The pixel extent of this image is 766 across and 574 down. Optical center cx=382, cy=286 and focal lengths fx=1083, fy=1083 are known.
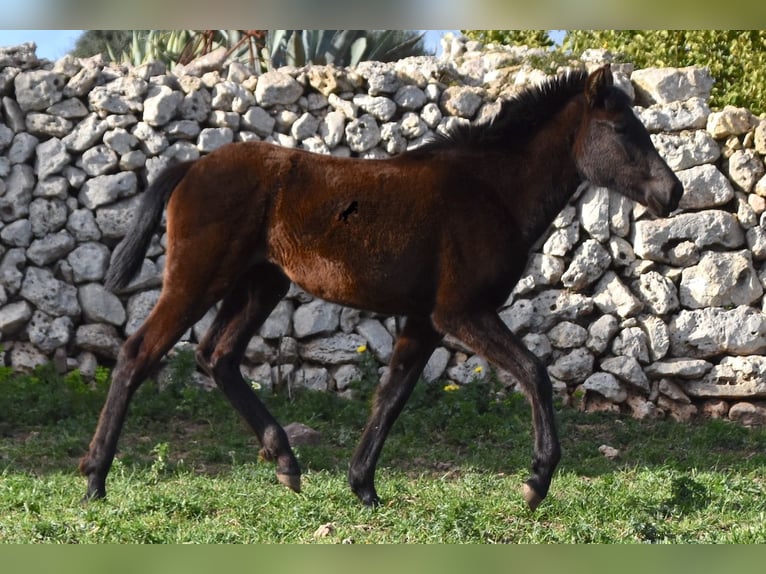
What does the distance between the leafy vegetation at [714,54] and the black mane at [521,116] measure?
13.9ft

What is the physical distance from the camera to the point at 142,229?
615 centimetres

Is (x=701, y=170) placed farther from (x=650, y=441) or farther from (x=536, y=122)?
(x=536, y=122)

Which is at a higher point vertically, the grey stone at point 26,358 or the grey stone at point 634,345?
the grey stone at point 634,345

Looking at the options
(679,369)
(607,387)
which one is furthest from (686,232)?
(607,387)

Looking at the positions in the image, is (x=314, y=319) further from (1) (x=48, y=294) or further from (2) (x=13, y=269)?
(2) (x=13, y=269)

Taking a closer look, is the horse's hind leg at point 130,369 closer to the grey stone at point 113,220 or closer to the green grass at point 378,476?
the green grass at point 378,476

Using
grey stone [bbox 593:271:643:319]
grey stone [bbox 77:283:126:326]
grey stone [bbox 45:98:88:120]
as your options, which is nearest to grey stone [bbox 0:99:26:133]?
grey stone [bbox 45:98:88:120]

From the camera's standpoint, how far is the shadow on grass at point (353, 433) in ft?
24.7

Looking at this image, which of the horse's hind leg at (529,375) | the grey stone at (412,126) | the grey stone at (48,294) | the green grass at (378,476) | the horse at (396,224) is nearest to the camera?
the green grass at (378,476)

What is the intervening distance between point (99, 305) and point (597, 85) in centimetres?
504

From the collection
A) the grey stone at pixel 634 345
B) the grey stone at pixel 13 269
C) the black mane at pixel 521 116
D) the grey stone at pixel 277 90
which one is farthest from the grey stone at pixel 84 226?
the grey stone at pixel 634 345

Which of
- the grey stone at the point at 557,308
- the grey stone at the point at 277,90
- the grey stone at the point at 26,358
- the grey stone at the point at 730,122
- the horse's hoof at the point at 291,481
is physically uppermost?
the grey stone at the point at 730,122

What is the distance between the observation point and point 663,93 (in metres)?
9.80

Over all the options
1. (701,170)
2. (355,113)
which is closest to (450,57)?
(355,113)
